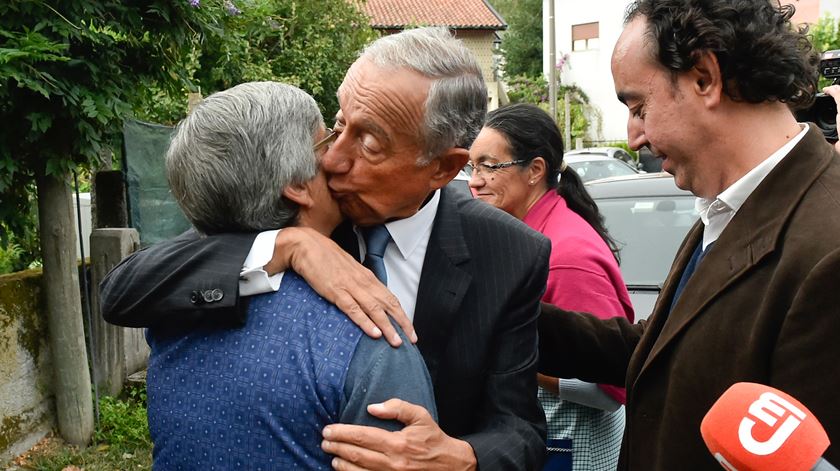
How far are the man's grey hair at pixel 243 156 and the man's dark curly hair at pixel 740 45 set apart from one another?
2.77 feet

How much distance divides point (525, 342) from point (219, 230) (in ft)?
2.61

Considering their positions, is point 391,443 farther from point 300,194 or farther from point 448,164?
point 448,164

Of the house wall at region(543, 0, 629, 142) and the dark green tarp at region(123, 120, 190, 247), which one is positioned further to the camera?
the house wall at region(543, 0, 629, 142)

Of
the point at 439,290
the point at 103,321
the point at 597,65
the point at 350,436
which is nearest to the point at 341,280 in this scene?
the point at 350,436

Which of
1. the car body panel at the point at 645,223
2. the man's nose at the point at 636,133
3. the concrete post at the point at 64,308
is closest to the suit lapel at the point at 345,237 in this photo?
the man's nose at the point at 636,133

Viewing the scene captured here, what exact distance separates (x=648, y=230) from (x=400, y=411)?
397 cm

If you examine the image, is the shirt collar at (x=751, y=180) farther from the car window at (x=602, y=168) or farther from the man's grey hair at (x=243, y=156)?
the car window at (x=602, y=168)

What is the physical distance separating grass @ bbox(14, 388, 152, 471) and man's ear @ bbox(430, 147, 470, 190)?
3.48 m

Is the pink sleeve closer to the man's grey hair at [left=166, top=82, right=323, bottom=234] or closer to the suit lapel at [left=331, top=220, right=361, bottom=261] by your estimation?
the suit lapel at [left=331, top=220, right=361, bottom=261]

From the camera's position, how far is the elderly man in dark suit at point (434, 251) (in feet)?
5.65

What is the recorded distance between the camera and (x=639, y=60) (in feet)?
6.32

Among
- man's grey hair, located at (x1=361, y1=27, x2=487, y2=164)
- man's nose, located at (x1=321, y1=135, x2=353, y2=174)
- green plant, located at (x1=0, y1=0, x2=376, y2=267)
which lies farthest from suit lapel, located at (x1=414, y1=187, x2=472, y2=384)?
green plant, located at (x1=0, y1=0, x2=376, y2=267)

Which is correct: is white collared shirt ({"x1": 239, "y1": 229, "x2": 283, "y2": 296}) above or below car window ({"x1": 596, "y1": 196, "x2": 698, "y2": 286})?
above

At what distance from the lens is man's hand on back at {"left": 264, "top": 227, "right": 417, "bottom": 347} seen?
61.0 inches
